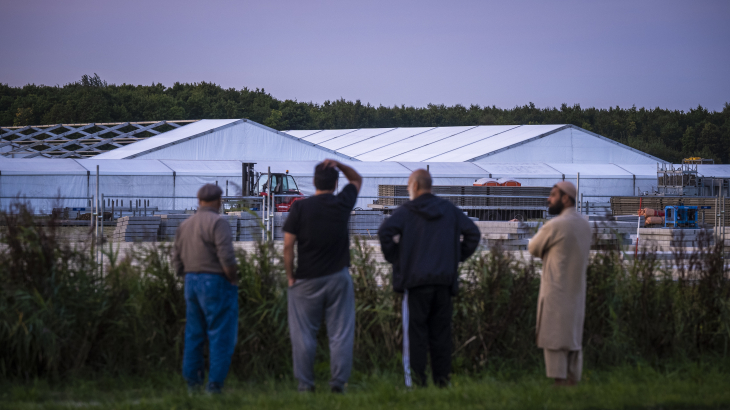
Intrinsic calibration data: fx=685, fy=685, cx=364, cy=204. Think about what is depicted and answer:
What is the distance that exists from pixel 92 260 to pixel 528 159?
115 ft

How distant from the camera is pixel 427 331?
5414 mm

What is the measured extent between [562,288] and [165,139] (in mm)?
32345

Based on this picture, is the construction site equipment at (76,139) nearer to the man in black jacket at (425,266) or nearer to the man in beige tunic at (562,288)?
the man in black jacket at (425,266)

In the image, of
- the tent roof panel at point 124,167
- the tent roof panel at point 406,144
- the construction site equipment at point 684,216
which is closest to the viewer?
the construction site equipment at point 684,216

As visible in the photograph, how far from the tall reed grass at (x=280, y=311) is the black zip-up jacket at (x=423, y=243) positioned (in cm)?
109

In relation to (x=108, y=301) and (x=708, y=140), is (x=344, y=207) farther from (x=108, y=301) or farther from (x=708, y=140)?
(x=708, y=140)

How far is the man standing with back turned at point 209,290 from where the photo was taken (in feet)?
17.3

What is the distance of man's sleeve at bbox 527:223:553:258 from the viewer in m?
5.41

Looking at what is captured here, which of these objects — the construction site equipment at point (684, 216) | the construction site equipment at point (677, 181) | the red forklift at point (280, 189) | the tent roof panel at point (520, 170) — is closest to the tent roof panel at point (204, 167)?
the red forklift at point (280, 189)

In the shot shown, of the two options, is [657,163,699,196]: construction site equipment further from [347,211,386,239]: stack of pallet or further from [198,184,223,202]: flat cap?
[198,184,223,202]: flat cap

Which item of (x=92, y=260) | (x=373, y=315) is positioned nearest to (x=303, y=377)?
(x=373, y=315)

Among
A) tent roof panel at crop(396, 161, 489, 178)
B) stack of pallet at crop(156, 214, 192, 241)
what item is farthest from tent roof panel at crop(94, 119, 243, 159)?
stack of pallet at crop(156, 214, 192, 241)

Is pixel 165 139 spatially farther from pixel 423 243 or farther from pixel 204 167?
pixel 423 243

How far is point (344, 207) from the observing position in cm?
530
